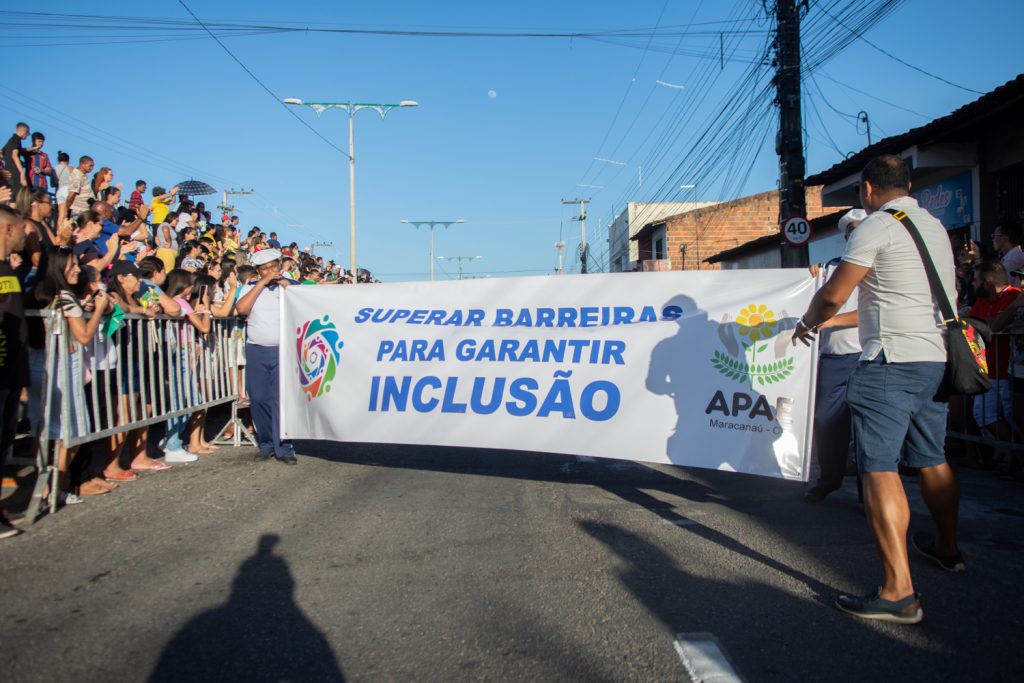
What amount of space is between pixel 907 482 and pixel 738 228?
111ft

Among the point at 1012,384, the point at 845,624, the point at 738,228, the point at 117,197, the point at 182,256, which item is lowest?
the point at 845,624

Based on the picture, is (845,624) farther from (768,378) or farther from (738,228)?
(738,228)

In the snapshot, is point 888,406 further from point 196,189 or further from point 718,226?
point 718,226

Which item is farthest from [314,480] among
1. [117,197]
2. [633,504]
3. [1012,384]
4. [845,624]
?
[117,197]

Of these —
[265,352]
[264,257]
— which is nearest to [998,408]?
[265,352]

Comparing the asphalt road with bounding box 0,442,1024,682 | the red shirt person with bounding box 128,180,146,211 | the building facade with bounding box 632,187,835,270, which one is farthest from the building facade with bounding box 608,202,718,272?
the asphalt road with bounding box 0,442,1024,682

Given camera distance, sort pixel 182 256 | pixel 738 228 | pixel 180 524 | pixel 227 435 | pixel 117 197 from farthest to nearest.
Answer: pixel 738 228
pixel 117 197
pixel 182 256
pixel 227 435
pixel 180 524

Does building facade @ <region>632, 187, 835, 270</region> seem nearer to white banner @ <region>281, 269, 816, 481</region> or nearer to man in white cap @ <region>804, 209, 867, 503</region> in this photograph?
white banner @ <region>281, 269, 816, 481</region>

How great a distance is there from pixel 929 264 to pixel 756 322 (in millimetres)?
1629

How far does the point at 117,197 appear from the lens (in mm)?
12711

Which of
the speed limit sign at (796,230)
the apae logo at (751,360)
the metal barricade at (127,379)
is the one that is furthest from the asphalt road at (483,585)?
the speed limit sign at (796,230)

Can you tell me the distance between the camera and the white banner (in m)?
4.94

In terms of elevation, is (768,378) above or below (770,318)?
below

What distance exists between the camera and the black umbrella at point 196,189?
2431 cm
